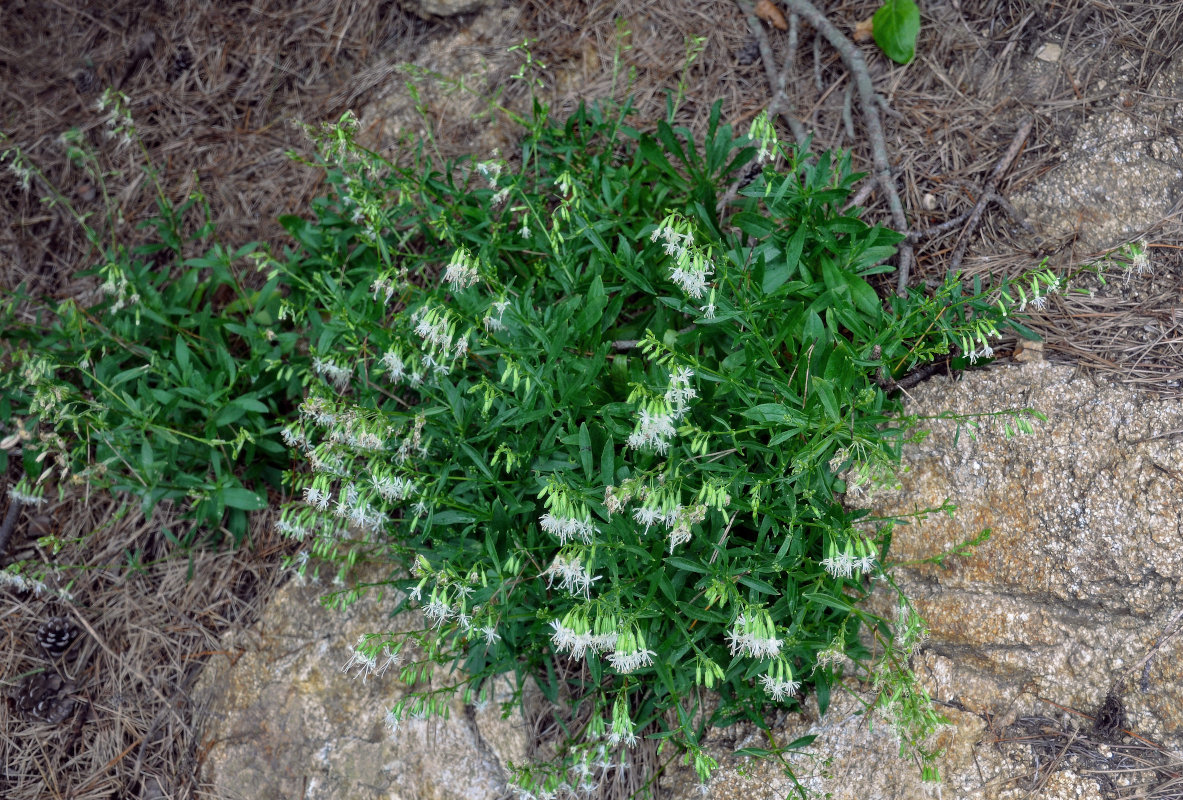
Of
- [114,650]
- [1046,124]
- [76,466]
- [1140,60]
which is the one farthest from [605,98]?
[114,650]

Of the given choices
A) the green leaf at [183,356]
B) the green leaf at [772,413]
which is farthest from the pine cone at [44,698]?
the green leaf at [772,413]

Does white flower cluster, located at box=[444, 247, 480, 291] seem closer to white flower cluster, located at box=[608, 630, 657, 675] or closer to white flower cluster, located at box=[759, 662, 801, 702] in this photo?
white flower cluster, located at box=[608, 630, 657, 675]

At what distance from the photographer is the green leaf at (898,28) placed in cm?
342

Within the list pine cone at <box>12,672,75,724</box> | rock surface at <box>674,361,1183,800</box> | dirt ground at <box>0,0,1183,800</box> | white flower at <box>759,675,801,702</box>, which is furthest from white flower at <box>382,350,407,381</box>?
pine cone at <box>12,672,75,724</box>

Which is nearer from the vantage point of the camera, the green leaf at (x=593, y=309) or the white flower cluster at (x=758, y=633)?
the white flower cluster at (x=758, y=633)

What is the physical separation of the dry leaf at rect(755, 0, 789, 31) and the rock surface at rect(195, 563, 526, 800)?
10.9ft

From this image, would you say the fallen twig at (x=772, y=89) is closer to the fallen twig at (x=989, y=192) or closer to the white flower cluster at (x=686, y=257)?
the fallen twig at (x=989, y=192)

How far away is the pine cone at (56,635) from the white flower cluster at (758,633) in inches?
134

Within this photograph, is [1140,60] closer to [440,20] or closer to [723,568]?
[723,568]

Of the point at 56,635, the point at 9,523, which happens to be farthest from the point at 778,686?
the point at 9,523

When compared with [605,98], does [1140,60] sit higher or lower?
higher

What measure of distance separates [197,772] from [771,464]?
9.88 ft

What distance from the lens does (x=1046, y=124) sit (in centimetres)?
328

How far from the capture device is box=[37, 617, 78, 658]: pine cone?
12.4 ft
